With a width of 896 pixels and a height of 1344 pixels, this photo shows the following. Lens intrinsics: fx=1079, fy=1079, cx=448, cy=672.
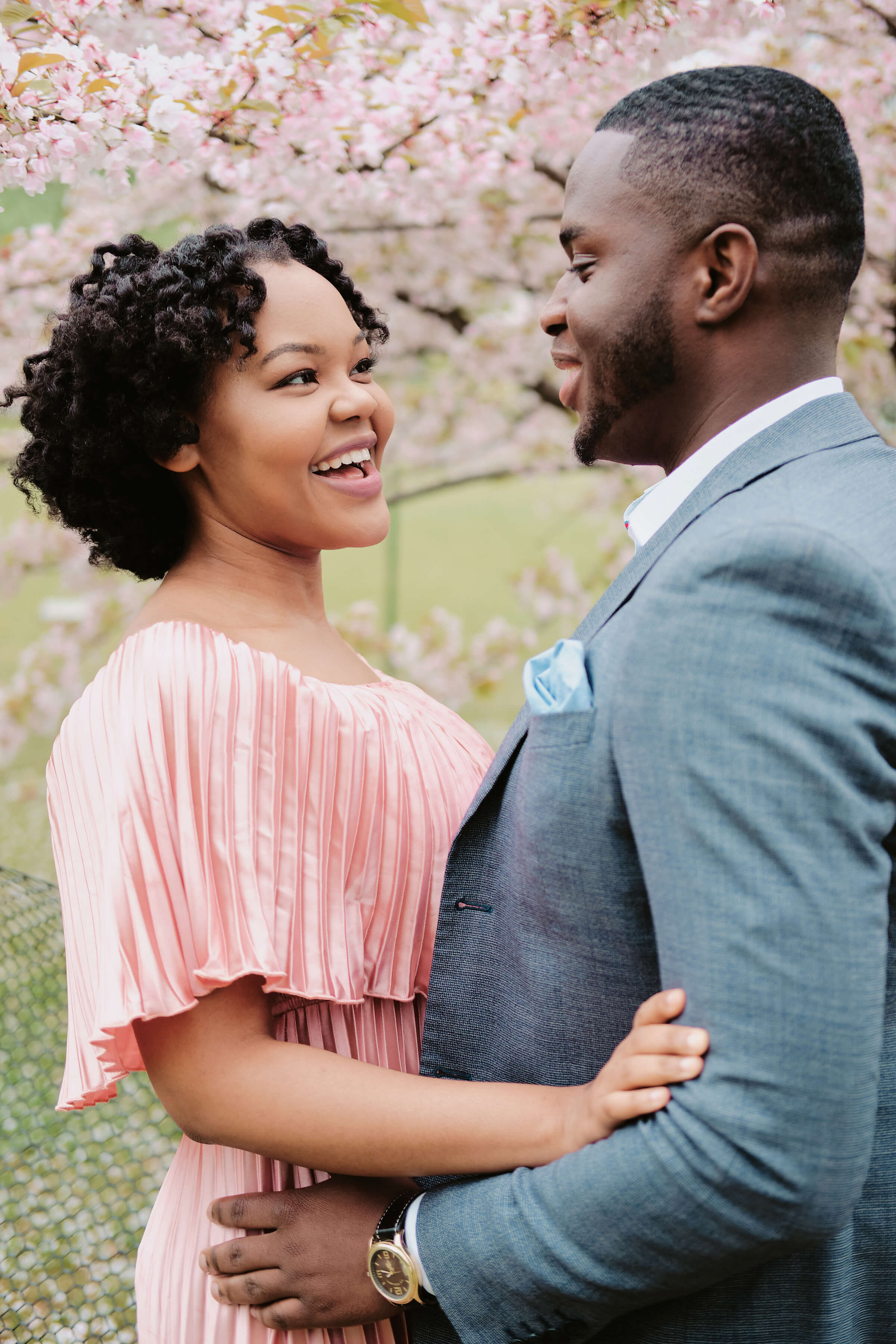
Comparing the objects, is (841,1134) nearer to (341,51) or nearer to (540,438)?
(341,51)

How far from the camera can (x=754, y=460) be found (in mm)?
1195

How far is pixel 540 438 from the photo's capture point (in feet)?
19.6

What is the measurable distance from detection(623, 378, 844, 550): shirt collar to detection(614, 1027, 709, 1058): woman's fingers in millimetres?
568

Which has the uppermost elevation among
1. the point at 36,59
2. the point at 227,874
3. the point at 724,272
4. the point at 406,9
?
the point at 406,9

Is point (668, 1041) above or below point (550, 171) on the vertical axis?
below

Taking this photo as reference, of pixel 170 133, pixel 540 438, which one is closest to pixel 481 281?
pixel 540 438

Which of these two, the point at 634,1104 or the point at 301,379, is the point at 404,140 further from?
the point at 634,1104

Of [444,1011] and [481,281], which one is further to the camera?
[481,281]

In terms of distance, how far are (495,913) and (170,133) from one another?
6.68ft

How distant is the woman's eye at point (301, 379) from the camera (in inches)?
64.1

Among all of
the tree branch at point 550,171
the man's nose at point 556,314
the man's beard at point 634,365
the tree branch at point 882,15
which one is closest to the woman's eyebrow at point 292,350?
the man's nose at point 556,314

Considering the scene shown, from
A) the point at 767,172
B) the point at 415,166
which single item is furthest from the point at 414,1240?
the point at 415,166

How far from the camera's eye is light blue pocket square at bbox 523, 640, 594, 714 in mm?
1150

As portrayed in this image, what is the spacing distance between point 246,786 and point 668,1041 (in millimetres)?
625
